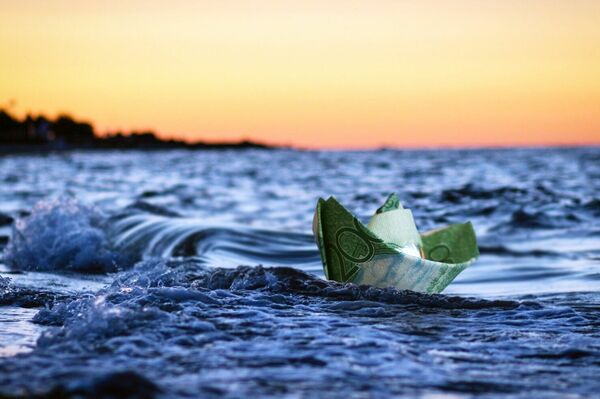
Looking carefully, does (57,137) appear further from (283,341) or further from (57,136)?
(283,341)

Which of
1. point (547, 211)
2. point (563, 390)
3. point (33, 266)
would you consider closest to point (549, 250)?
point (547, 211)

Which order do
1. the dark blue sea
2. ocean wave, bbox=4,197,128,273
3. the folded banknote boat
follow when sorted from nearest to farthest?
the dark blue sea < the folded banknote boat < ocean wave, bbox=4,197,128,273

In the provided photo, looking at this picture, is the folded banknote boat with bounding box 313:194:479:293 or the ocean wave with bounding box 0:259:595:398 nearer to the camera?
the ocean wave with bounding box 0:259:595:398

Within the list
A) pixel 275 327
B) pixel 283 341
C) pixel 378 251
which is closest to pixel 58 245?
pixel 378 251

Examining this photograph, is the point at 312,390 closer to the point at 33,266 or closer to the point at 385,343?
the point at 385,343

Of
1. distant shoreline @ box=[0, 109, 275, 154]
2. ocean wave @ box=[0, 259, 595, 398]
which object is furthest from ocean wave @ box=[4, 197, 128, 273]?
distant shoreline @ box=[0, 109, 275, 154]

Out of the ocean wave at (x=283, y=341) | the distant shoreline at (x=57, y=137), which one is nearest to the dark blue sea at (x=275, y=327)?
Answer: the ocean wave at (x=283, y=341)

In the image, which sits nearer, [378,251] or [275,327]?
[275,327]

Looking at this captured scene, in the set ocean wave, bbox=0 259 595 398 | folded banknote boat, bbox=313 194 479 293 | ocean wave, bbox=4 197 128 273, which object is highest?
folded banknote boat, bbox=313 194 479 293

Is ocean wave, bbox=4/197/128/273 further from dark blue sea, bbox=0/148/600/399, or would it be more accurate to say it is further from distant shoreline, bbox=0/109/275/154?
distant shoreline, bbox=0/109/275/154
